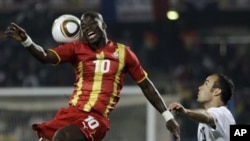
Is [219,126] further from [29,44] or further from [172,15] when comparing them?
[172,15]

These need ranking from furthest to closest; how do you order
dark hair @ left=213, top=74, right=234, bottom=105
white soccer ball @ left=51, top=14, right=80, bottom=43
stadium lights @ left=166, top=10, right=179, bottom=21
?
stadium lights @ left=166, top=10, right=179, bottom=21 < white soccer ball @ left=51, top=14, right=80, bottom=43 < dark hair @ left=213, top=74, right=234, bottom=105

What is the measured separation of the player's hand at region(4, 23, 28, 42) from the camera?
16.3ft

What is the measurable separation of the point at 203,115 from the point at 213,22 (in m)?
9.60

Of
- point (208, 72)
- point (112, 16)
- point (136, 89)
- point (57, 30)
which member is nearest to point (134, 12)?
point (112, 16)

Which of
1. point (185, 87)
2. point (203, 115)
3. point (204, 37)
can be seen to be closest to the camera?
point (203, 115)

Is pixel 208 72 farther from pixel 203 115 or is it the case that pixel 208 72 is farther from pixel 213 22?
pixel 203 115

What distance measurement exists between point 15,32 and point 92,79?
60 cm

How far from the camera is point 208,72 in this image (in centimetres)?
1365

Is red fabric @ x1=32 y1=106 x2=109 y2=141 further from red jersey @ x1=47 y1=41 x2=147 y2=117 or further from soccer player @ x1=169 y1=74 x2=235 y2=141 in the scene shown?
soccer player @ x1=169 y1=74 x2=235 y2=141

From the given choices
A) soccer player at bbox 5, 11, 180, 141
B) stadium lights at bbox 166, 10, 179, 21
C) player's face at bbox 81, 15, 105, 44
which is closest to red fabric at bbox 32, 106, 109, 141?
soccer player at bbox 5, 11, 180, 141

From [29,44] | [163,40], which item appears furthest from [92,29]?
[163,40]

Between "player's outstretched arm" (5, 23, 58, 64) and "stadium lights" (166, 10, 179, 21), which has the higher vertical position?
"stadium lights" (166, 10, 179, 21)

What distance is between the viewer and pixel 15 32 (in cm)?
499

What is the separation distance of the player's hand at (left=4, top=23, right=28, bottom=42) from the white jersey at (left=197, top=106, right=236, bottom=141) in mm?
1158
